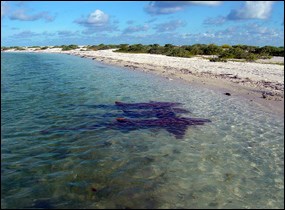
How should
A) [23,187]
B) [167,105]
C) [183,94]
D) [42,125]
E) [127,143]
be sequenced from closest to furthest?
[23,187], [127,143], [42,125], [167,105], [183,94]

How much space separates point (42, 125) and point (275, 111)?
1161 centimetres

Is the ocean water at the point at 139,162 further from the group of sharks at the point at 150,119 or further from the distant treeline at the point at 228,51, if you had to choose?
the distant treeline at the point at 228,51

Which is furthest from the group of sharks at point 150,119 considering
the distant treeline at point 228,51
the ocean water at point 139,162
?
the distant treeline at point 228,51

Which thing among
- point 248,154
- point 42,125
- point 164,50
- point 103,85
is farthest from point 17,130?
point 164,50

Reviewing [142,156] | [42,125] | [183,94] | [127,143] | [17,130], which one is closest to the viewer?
[142,156]

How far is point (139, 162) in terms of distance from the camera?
948cm

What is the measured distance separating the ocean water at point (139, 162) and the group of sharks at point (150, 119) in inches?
18.6

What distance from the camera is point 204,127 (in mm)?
13359

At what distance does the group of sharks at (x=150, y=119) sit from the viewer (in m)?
13.1

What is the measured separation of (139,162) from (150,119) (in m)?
5.23

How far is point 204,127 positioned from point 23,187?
8.39m

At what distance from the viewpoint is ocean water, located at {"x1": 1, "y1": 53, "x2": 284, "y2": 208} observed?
721cm

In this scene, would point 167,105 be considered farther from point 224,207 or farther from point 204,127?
point 224,207

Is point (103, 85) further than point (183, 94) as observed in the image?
Yes
